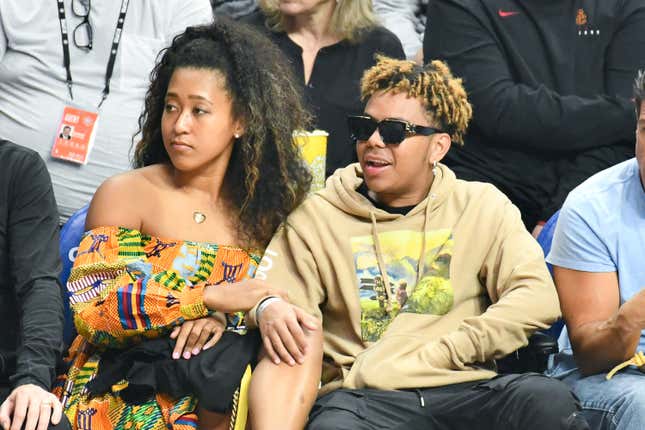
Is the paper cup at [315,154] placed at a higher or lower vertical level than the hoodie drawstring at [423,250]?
higher

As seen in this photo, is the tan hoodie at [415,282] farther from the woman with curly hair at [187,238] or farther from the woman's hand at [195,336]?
the woman's hand at [195,336]

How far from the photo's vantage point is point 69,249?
429 centimetres

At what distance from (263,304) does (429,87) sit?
989 mm

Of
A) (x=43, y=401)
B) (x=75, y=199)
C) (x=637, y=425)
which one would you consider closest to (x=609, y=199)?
(x=637, y=425)

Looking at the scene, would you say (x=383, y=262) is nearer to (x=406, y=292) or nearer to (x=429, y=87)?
(x=406, y=292)

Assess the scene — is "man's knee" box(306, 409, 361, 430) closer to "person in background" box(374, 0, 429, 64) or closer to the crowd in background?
the crowd in background

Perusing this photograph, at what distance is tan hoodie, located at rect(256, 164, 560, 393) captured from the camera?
A: 3850 mm

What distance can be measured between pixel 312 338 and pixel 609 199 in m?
1.04

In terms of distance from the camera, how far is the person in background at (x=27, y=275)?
369 centimetres

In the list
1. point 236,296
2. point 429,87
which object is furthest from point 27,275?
point 429,87

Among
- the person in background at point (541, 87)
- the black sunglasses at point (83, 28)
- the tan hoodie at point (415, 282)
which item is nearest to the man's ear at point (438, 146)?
the tan hoodie at point (415, 282)

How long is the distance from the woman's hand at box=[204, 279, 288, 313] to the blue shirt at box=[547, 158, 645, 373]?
0.92m

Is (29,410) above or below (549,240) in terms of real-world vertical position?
below

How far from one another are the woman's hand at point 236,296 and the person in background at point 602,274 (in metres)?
0.92
